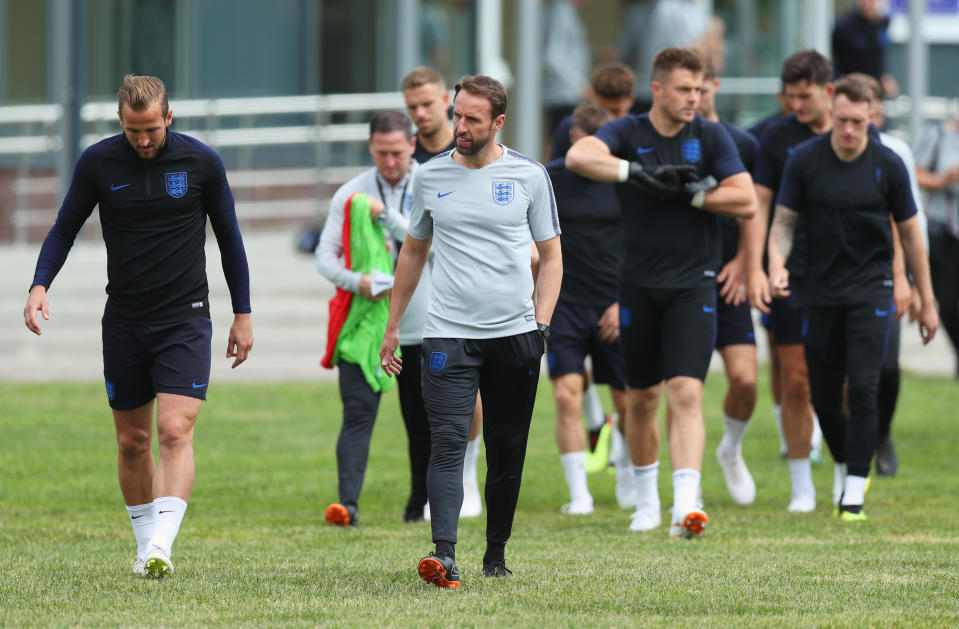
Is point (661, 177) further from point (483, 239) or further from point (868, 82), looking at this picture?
point (483, 239)

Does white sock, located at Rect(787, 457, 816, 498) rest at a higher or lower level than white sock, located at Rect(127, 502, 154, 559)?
lower

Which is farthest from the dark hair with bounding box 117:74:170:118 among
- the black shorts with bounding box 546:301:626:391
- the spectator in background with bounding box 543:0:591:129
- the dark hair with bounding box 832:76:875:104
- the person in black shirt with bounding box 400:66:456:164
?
the spectator in background with bounding box 543:0:591:129

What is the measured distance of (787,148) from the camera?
30.6 ft

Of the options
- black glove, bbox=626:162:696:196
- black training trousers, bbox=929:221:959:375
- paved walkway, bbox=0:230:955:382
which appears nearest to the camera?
black glove, bbox=626:162:696:196

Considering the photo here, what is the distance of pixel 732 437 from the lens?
31.3ft

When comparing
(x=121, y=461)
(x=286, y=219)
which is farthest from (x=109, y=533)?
(x=286, y=219)

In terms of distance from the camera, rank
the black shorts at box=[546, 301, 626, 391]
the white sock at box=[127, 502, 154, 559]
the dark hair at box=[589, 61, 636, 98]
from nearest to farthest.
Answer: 1. the white sock at box=[127, 502, 154, 559]
2. the black shorts at box=[546, 301, 626, 391]
3. the dark hair at box=[589, 61, 636, 98]

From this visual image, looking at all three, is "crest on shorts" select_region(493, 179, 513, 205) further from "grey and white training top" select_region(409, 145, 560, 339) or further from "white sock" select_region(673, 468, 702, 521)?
"white sock" select_region(673, 468, 702, 521)

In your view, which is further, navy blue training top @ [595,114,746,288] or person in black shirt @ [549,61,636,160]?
person in black shirt @ [549,61,636,160]

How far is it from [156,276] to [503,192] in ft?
4.92

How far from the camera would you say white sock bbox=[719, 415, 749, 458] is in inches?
375

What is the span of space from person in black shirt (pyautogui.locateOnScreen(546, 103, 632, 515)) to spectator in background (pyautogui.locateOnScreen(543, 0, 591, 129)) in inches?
384

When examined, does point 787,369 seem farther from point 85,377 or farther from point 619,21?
point 619,21

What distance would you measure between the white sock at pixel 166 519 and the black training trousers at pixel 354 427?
6.37 ft
